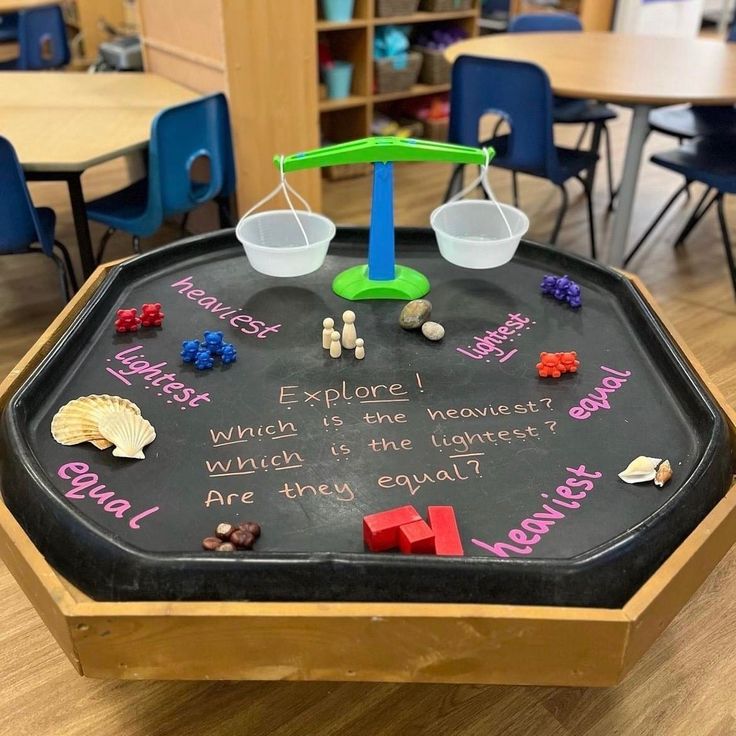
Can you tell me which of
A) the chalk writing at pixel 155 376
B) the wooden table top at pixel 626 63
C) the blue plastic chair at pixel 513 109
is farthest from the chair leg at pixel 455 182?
the chalk writing at pixel 155 376

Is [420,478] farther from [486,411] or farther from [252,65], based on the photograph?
[252,65]

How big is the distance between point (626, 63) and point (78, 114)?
1.99 m

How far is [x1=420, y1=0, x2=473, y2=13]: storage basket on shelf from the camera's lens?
153 inches

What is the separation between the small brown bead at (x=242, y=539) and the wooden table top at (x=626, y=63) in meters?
1.97

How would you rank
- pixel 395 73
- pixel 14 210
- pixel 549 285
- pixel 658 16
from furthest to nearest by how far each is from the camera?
1. pixel 658 16
2. pixel 395 73
3. pixel 14 210
4. pixel 549 285

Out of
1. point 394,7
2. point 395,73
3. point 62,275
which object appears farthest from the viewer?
point 395,73

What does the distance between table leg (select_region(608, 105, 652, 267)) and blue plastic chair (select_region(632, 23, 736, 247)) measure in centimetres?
28

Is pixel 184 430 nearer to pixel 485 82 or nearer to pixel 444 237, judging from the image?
pixel 444 237

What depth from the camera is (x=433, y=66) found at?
396 cm

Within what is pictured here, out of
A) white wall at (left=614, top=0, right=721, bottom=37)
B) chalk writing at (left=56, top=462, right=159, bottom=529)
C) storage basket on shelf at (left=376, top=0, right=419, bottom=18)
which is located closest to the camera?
chalk writing at (left=56, top=462, right=159, bottom=529)

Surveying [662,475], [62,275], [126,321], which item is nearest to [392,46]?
[62,275]

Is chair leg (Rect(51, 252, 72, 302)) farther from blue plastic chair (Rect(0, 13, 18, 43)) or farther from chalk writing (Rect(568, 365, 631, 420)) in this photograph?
blue plastic chair (Rect(0, 13, 18, 43))

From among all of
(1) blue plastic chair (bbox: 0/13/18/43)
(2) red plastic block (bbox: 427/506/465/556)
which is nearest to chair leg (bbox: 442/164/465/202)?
(2) red plastic block (bbox: 427/506/465/556)

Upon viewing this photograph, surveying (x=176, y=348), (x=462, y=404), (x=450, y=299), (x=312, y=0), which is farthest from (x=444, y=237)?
(x=312, y=0)
